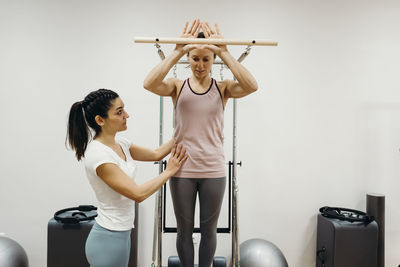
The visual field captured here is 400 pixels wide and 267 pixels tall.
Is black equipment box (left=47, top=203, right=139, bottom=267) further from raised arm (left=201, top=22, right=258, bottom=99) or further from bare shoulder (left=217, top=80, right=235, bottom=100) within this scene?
raised arm (left=201, top=22, right=258, bottom=99)

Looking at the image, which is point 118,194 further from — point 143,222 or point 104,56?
point 104,56

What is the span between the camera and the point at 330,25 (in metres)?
3.09

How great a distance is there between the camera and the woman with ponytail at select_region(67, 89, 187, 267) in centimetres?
145

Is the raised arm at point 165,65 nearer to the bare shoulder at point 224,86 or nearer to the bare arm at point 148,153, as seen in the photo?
the bare shoulder at point 224,86

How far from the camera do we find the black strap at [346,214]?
8.79 feet

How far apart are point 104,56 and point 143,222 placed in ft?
6.08

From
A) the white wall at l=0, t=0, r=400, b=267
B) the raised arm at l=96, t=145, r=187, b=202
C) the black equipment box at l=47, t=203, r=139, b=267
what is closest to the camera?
the raised arm at l=96, t=145, r=187, b=202

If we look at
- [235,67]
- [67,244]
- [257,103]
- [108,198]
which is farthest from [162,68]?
[67,244]

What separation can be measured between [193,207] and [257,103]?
172 centimetres

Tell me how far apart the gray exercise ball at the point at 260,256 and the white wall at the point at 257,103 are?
37 centimetres

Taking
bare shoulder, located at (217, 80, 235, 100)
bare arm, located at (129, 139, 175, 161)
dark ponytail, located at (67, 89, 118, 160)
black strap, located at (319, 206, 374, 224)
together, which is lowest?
black strap, located at (319, 206, 374, 224)

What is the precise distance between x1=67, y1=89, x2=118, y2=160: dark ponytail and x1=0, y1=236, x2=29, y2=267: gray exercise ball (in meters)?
1.81

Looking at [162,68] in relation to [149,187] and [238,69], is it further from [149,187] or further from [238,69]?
[149,187]

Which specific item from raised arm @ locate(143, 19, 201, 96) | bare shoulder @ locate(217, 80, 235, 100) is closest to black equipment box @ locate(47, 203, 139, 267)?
raised arm @ locate(143, 19, 201, 96)
